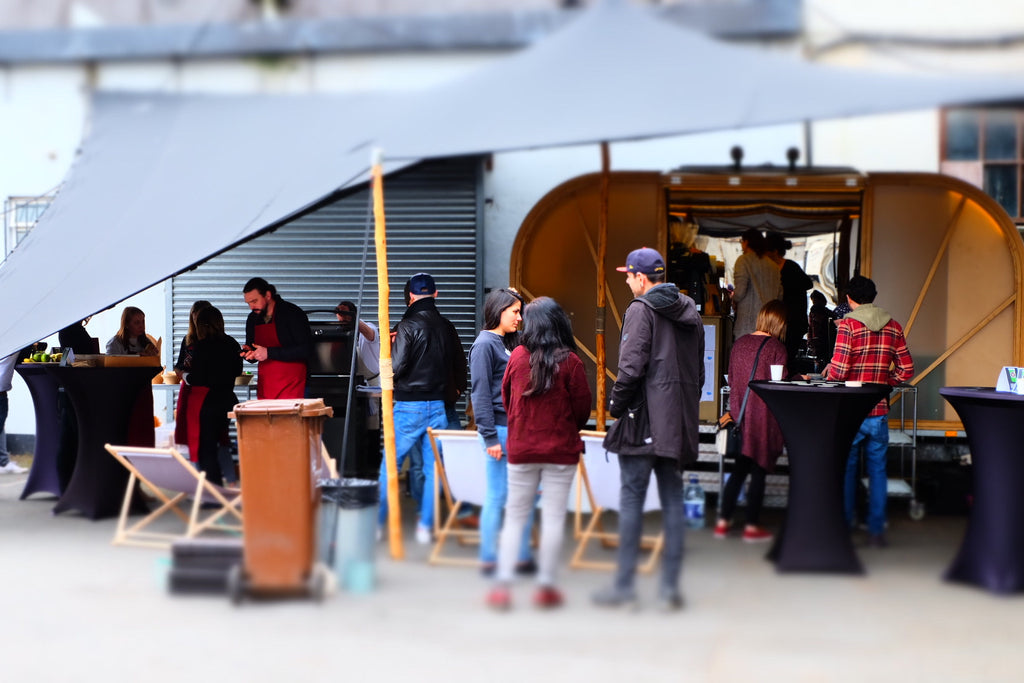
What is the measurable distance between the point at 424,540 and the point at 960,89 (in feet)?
12.0

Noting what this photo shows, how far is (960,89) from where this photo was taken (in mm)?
5137

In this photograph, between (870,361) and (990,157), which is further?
(990,157)

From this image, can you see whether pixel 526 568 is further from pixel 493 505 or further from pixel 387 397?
pixel 387 397

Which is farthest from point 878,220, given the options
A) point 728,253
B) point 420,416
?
point 420,416

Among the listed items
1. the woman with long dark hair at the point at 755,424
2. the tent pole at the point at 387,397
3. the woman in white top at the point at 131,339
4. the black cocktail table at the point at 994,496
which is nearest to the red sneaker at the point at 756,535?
the woman with long dark hair at the point at 755,424

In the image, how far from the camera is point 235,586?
5273mm

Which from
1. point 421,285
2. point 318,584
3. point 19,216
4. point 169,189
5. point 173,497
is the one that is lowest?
point 318,584

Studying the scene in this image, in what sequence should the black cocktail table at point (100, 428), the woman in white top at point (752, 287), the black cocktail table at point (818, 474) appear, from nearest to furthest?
1. the black cocktail table at point (818, 474)
2. the black cocktail table at point (100, 428)
3. the woman in white top at point (752, 287)

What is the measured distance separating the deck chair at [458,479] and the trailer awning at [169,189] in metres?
1.52

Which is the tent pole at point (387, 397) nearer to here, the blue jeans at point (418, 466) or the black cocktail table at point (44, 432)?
the blue jeans at point (418, 466)

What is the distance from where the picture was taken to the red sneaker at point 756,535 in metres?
6.67

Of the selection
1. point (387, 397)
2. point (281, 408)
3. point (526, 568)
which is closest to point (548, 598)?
point (526, 568)

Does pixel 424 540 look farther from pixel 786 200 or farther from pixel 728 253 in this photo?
pixel 728 253

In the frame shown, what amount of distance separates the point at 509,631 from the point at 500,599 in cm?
32
